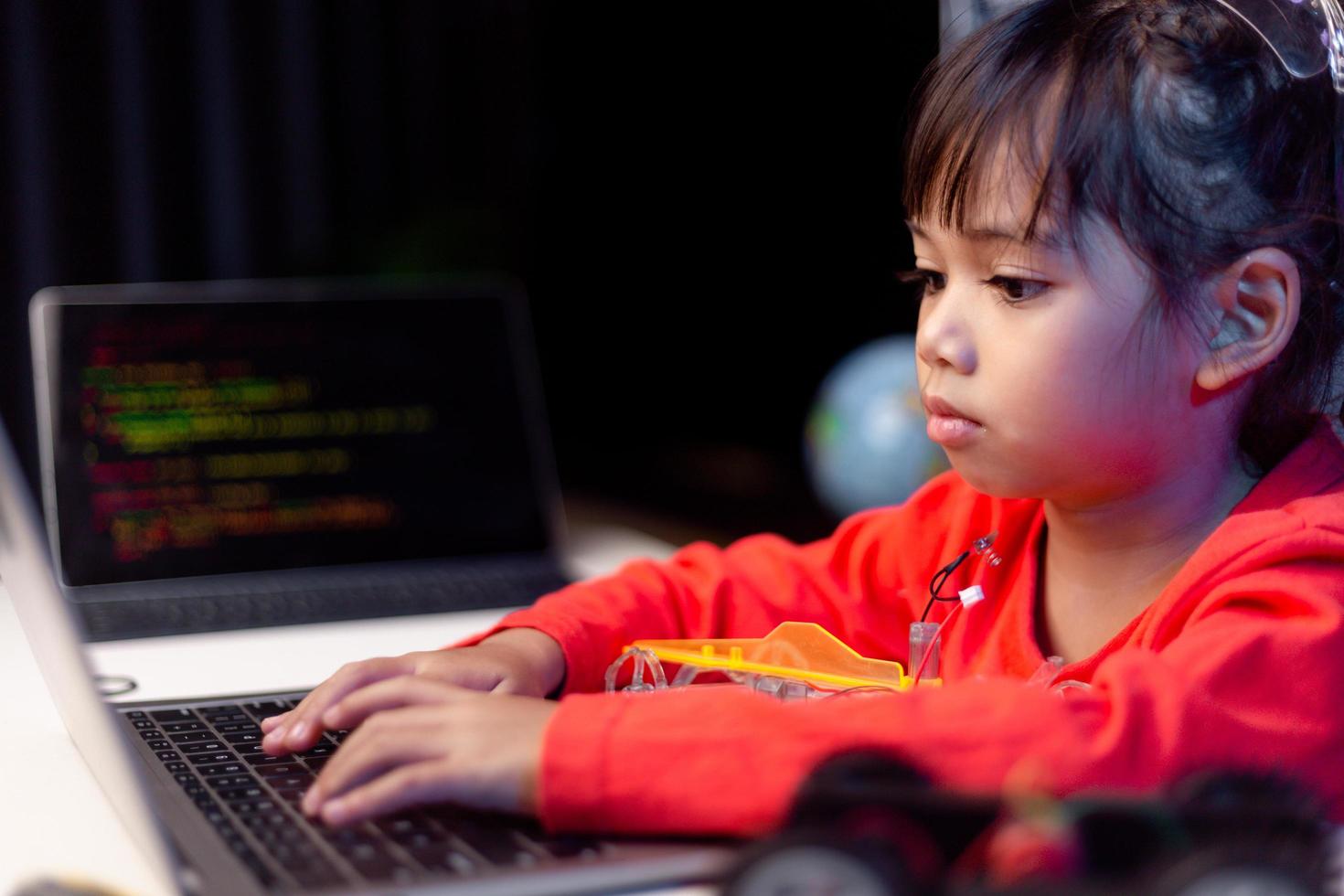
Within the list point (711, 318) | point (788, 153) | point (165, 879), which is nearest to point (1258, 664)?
point (165, 879)

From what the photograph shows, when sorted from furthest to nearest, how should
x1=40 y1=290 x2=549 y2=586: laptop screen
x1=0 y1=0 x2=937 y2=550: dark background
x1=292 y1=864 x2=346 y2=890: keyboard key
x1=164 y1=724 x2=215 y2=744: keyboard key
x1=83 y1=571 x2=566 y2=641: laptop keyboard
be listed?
x1=0 y1=0 x2=937 y2=550: dark background < x1=40 y1=290 x2=549 y2=586: laptop screen < x1=83 y1=571 x2=566 y2=641: laptop keyboard < x1=164 y1=724 x2=215 y2=744: keyboard key < x1=292 y1=864 x2=346 y2=890: keyboard key

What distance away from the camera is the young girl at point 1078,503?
596mm

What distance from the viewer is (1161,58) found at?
73 centimetres

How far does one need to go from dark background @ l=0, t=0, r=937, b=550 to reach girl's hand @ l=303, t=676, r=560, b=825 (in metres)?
0.79

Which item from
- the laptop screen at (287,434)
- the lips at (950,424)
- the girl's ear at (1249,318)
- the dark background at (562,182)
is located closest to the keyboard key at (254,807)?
the lips at (950,424)

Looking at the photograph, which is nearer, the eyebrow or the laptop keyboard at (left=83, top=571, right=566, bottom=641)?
the eyebrow

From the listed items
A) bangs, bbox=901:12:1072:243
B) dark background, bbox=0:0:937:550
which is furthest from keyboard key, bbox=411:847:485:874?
dark background, bbox=0:0:937:550

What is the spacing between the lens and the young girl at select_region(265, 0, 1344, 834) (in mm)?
596

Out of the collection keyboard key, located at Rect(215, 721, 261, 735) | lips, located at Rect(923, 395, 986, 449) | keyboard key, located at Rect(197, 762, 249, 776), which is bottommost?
keyboard key, located at Rect(215, 721, 261, 735)

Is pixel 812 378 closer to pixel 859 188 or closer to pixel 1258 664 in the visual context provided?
pixel 859 188

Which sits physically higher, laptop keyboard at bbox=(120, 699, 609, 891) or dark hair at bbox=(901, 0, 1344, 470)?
dark hair at bbox=(901, 0, 1344, 470)

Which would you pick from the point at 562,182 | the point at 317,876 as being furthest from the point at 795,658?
the point at 562,182

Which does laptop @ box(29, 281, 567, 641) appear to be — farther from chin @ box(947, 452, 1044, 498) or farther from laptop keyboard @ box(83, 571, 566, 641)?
chin @ box(947, 452, 1044, 498)

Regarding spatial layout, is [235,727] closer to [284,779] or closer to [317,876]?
[284,779]
